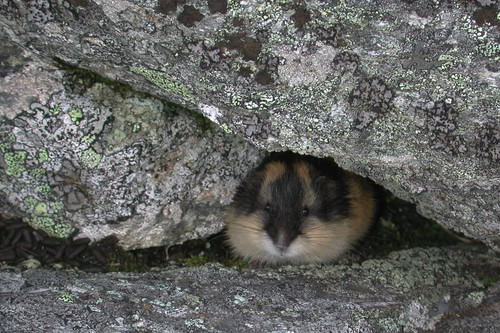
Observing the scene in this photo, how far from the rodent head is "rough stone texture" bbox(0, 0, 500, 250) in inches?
43.0

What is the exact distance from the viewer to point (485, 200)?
320 cm

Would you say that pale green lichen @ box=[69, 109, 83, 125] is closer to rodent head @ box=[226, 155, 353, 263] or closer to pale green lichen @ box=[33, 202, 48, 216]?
pale green lichen @ box=[33, 202, 48, 216]

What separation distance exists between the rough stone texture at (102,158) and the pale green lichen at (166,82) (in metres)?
0.56

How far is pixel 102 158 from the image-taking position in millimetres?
3863

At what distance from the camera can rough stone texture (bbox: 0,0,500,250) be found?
2.70 meters

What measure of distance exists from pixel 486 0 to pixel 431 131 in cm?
78

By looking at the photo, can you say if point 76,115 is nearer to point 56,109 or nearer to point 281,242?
point 56,109

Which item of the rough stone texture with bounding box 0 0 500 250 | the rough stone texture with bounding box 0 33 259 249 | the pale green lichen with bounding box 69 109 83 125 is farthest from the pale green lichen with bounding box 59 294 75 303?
the rough stone texture with bounding box 0 0 500 250

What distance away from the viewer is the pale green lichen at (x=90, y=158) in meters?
3.83

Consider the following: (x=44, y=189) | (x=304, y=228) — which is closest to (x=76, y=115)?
(x=44, y=189)

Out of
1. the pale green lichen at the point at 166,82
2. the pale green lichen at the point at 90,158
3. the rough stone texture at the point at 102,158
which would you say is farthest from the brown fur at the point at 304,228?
the pale green lichen at the point at 166,82

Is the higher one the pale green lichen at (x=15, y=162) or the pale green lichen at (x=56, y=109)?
the pale green lichen at (x=56, y=109)

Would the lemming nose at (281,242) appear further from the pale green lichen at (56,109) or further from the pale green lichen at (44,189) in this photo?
the pale green lichen at (56,109)

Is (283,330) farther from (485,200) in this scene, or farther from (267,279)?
(485,200)
